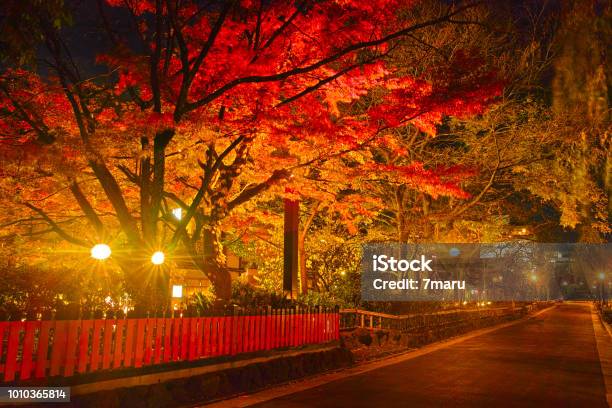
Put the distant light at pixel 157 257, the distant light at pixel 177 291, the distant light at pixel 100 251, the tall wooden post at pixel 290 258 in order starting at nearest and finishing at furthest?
the distant light at pixel 100 251, the distant light at pixel 157 257, the tall wooden post at pixel 290 258, the distant light at pixel 177 291

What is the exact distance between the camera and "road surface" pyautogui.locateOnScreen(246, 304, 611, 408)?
10.0 metres

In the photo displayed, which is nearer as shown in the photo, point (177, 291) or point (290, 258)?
point (290, 258)

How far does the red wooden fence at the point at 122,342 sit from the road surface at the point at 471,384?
176 centimetres

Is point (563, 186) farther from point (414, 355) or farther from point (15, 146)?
point (15, 146)

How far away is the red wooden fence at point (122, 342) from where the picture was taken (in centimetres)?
757

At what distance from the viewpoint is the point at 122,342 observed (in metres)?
9.08

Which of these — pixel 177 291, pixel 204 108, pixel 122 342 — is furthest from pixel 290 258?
pixel 177 291


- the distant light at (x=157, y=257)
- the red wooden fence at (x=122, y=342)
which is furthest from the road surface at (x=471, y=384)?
the distant light at (x=157, y=257)

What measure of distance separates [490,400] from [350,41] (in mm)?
7870

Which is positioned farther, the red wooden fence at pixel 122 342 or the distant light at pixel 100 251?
the distant light at pixel 100 251

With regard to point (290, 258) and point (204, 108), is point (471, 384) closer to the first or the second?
point (290, 258)

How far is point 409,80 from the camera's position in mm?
16000

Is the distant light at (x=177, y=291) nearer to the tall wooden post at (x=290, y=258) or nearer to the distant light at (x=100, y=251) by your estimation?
the tall wooden post at (x=290, y=258)

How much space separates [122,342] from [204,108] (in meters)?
5.78
